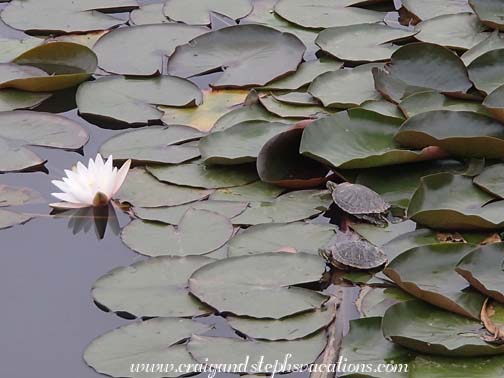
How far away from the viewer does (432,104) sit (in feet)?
Result: 9.36

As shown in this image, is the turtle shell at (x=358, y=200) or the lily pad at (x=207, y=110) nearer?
the turtle shell at (x=358, y=200)

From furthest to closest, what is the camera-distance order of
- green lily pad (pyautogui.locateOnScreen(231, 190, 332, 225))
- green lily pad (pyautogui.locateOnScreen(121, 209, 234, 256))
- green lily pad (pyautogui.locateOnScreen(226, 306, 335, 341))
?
1. green lily pad (pyautogui.locateOnScreen(231, 190, 332, 225))
2. green lily pad (pyautogui.locateOnScreen(121, 209, 234, 256))
3. green lily pad (pyautogui.locateOnScreen(226, 306, 335, 341))

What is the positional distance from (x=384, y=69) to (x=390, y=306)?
1.01 meters

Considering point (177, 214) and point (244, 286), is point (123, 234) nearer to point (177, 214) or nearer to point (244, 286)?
point (177, 214)

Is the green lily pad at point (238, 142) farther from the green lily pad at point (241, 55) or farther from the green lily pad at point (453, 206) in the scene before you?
the green lily pad at point (453, 206)

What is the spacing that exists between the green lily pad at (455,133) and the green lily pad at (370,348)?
663mm

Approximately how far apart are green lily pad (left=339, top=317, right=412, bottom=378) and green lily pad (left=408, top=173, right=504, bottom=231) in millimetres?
386

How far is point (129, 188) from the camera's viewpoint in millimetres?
2684

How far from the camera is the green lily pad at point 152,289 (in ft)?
7.38

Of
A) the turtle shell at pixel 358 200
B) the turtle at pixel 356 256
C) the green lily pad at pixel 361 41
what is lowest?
the turtle at pixel 356 256

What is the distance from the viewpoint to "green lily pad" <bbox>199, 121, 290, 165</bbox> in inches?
107

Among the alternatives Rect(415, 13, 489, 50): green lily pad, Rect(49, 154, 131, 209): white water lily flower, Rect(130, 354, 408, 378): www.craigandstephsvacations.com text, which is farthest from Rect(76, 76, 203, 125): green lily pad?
Rect(130, 354, 408, 378): www.craigandstephsvacations.com text

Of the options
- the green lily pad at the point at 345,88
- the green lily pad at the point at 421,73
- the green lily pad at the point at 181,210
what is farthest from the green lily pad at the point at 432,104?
the green lily pad at the point at 181,210

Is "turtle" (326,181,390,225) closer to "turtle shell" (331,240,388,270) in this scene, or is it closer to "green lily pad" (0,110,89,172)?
"turtle shell" (331,240,388,270)
